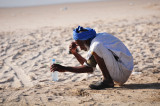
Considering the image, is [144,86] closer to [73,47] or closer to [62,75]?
[73,47]

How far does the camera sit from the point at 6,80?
432 centimetres

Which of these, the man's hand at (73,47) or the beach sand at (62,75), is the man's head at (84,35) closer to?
the man's hand at (73,47)

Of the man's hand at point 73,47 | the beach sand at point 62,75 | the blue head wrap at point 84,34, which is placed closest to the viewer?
the beach sand at point 62,75

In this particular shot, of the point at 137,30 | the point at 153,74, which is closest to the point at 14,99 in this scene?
the point at 153,74

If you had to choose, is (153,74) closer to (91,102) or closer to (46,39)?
(91,102)

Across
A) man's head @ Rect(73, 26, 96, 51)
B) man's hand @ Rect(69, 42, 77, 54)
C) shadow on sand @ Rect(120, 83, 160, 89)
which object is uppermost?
man's head @ Rect(73, 26, 96, 51)

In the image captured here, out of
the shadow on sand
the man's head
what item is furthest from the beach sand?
the man's head

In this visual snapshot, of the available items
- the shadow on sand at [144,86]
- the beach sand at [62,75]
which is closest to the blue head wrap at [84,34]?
the beach sand at [62,75]

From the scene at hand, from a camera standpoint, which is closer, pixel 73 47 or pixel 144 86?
pixel 144 86

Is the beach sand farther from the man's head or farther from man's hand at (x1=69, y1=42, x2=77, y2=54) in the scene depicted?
the man's head

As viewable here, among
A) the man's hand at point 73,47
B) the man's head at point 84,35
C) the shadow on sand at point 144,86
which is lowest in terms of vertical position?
the shadow on sand at point 144,86

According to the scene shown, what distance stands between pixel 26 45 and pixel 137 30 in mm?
4053

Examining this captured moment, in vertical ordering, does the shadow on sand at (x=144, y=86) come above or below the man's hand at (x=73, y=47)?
below

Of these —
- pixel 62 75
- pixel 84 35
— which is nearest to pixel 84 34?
pixel 84 35
